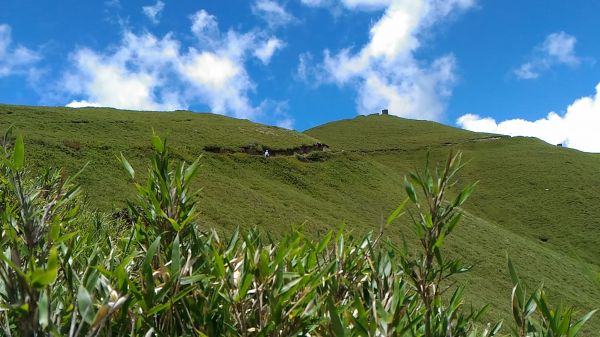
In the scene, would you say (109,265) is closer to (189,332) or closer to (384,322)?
(189,332)

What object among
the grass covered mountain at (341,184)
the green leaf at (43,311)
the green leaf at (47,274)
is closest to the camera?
the green leaf at (47,274)

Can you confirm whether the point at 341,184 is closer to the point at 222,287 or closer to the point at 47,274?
the point at 222,287

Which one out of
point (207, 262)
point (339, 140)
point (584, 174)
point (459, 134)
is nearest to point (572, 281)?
point (584, 174)

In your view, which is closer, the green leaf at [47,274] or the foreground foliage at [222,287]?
the green leaf at [47,274]

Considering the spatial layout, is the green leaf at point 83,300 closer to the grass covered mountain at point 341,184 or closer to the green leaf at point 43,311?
the green leaf at point 43,311

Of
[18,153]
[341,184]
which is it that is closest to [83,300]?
[18,153]

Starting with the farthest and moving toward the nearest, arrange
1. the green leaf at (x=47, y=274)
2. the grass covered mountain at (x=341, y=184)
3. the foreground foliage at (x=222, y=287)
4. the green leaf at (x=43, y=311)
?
the grass covered mountain at (x=341, y=184), the foreground foliage at (x=222, y=287), the green leaf at (x=43, y=311), the green leaf at (x=47, y=274)

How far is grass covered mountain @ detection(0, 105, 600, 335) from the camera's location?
1464 inches

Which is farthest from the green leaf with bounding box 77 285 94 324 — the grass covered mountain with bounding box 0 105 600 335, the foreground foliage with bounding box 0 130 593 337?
the grass covered mountain with bounding box 0 105 600 335

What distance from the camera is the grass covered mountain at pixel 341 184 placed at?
37188mm

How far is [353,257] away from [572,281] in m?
45.9

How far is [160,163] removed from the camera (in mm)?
2400

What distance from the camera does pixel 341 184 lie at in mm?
55156

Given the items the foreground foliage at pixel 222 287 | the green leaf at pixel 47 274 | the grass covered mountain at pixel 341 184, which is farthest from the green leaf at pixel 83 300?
the grass covered mountain at pixel 341 184
